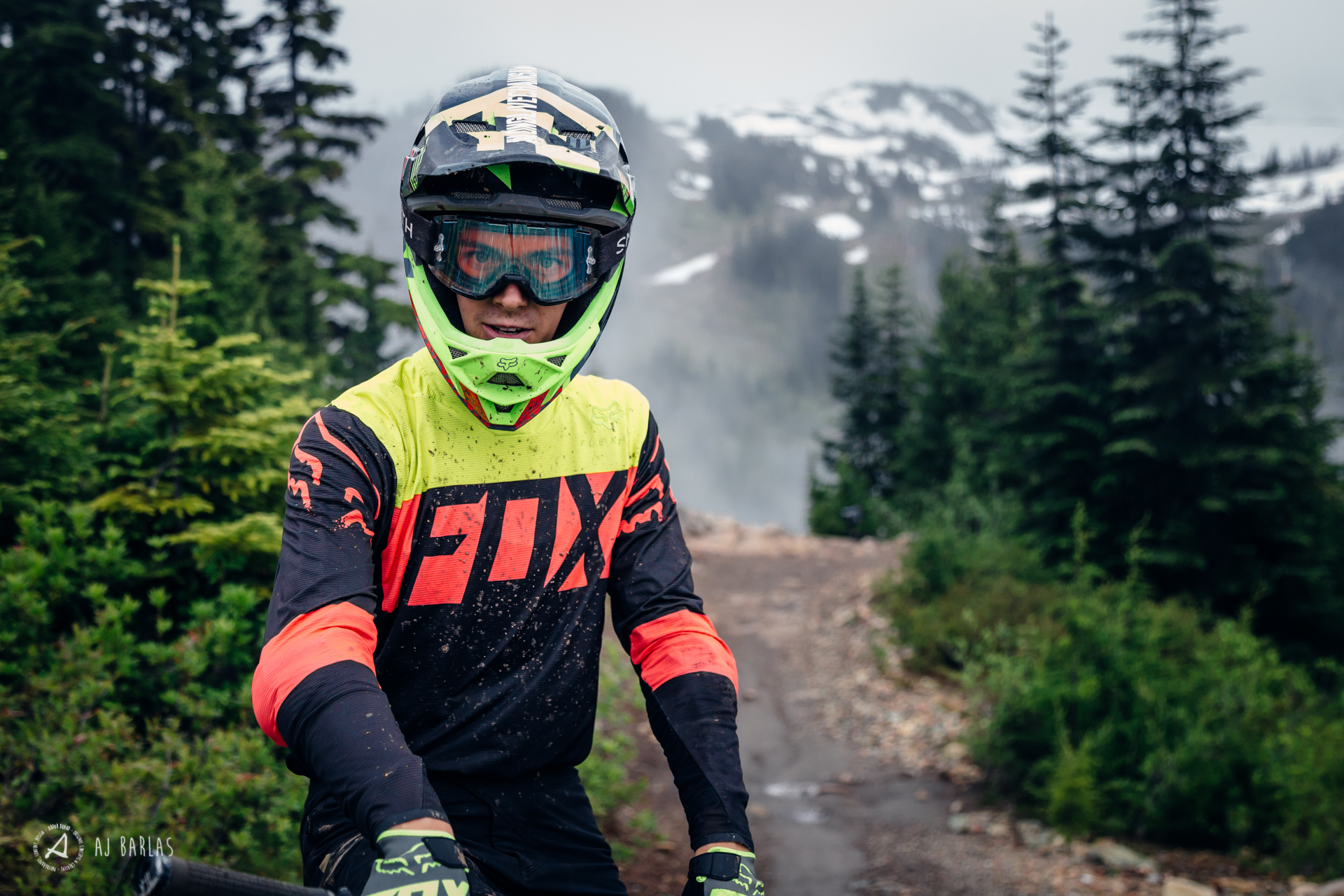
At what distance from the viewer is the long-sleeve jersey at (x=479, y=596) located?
1.73m

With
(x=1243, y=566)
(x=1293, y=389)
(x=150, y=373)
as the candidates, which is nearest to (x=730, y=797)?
(x=150, y=373)

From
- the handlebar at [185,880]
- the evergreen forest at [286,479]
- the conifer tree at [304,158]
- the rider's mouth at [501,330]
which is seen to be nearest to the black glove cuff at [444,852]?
the handlebar at [185,880]

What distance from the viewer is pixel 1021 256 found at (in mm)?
30281

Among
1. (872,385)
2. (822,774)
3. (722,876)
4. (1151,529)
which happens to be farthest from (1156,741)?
(872,385)

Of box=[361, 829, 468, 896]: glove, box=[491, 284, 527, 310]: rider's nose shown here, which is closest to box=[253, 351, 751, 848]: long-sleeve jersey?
box=[361, 829, 468, 896]: glove

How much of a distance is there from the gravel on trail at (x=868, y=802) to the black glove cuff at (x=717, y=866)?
400 cm

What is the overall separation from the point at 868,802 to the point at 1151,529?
14355 millimetres

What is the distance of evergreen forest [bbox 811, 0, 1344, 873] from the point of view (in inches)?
253

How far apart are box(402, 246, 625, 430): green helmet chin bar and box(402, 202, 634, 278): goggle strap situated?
0.06 metres

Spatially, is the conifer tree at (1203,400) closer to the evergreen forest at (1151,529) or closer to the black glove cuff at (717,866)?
the evergreen forest at (1151,529)

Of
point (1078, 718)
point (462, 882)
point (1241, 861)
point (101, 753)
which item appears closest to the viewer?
point (462, 882)

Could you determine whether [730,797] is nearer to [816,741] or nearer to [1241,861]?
[1241,861]

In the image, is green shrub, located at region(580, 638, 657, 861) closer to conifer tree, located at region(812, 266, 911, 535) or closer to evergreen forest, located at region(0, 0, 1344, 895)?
evergreen forest, located at region(0, 0, 1344, 895)

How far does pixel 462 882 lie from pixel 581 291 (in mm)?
1476
